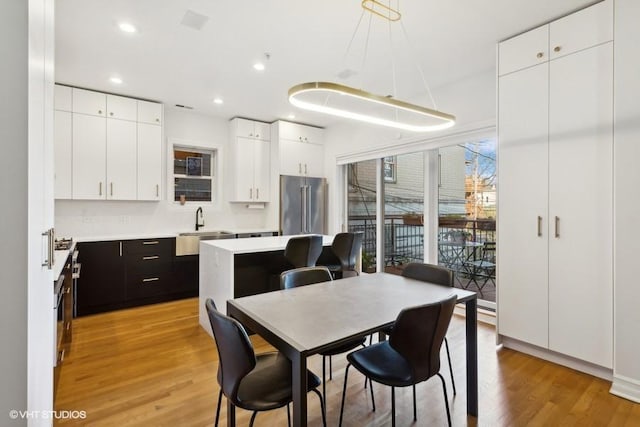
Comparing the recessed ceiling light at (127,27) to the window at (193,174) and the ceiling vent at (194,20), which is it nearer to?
the ceiling vent at (194,20)

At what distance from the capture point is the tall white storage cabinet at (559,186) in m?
2.36

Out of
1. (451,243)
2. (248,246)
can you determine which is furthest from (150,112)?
(451,243)

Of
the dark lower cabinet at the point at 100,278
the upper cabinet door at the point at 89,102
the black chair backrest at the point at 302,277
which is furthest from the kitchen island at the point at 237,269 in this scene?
the upper cabinet door at the point at 89,102

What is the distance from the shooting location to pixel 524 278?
278cm

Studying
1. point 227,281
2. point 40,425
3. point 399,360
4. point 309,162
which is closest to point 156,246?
point 227,281

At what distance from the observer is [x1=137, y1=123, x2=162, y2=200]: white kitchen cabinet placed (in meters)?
4.40

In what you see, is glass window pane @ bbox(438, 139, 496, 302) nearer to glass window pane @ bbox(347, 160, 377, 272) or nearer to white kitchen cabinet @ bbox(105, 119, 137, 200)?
glass window pane @ bbox(347, 160, 377, 272)

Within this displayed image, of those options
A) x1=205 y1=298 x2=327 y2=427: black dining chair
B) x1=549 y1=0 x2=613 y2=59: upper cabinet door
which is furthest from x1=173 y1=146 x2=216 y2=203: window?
x1=549 y1=0 x2=613 y2=59: upper cabinet door

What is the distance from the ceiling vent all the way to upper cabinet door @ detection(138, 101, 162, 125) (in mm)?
2124

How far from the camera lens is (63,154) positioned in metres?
3.87

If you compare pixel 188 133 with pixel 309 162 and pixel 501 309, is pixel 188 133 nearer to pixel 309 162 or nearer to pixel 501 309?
pixel 309 162

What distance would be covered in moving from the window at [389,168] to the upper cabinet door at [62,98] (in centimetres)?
425

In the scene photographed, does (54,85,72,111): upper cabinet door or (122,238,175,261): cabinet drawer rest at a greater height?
(54,85,72,111): upper cabinet door

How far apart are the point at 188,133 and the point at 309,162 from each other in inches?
79.4
